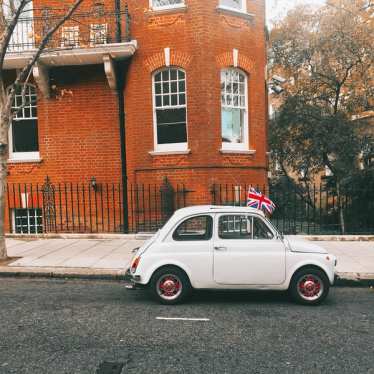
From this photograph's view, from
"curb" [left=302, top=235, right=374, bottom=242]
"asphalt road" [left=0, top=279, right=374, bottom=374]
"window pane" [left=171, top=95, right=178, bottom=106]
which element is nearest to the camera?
"asphalt road" [left=0, top=279, right=374, bottom=374]

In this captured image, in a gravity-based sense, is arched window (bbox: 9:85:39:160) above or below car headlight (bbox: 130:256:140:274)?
above

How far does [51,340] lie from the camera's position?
15.1 ft

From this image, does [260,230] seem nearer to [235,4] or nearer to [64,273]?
[64,273]

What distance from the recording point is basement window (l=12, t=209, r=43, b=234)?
13430 mm

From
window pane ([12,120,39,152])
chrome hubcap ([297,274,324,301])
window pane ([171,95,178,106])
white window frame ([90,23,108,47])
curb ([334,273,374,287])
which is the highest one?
white window frame ([90,23,108,47])

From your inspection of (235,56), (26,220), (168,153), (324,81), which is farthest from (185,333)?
(324,81)

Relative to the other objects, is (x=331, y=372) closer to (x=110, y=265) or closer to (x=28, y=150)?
(x=110, y=265)

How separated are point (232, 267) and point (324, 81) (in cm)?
1412

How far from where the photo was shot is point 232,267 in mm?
6086

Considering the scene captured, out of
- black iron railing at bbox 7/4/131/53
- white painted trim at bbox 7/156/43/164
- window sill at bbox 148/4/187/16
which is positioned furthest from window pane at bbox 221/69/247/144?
white painted trim at bbox 7/156/43/164

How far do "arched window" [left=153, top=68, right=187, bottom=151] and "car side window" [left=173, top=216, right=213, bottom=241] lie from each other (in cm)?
652

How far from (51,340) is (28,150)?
1031cm

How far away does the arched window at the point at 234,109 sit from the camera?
1290 centimetres

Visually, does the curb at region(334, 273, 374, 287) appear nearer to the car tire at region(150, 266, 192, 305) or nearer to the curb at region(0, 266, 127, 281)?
the car tire at region(150, 266, 192, 305)
